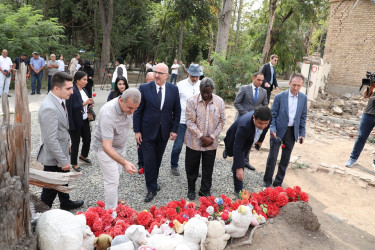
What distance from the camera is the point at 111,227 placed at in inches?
109

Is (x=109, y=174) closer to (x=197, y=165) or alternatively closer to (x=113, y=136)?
(x=113, y=136)

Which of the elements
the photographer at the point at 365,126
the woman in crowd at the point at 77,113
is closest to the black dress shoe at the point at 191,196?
the woman in crowd at the point at 77,113

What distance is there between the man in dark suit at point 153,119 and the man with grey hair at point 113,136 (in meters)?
0.66

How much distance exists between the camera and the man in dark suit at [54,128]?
2.94 m

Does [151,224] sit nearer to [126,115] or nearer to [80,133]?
[126,115]

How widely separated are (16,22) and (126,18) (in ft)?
36.3

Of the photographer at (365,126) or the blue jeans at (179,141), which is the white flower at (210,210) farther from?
the photographer at (365,126)

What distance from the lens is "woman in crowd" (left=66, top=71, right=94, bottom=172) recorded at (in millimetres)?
4406

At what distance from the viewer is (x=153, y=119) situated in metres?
4.02

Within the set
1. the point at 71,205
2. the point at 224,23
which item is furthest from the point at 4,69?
the point at 71,205

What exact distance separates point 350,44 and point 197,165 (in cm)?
1242

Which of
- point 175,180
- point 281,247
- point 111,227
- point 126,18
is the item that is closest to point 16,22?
point 126,18

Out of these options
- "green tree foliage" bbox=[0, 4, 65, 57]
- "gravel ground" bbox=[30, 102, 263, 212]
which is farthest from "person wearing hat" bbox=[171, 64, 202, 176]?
"green tree foliage" bbox=[0, 4, 65, 57]

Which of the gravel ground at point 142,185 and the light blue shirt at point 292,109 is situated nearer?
the gravel ground at point 142,185
